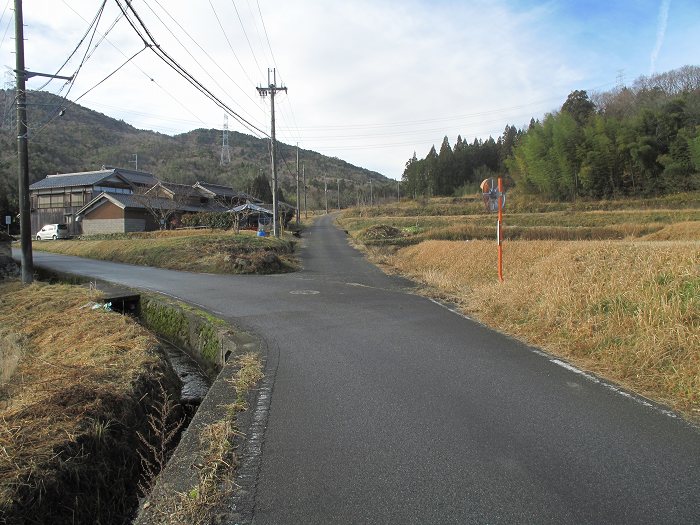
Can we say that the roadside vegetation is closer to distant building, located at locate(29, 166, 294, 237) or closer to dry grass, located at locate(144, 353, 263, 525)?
dry grass, located at locate(144, 353, 263, 525)

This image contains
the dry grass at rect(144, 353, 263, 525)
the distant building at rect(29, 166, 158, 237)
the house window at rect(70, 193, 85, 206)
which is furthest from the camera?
the house window at rect(70, 193, 85, 206)

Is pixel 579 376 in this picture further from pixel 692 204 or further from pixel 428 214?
pixel 428 214

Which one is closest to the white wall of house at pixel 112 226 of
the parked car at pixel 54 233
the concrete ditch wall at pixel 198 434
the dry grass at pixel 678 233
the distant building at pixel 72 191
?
the parked car at pixel 54 233

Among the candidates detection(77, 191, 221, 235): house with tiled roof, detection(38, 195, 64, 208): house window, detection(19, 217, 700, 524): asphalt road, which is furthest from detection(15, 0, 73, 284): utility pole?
detection(38, 195, 64, 208): house window

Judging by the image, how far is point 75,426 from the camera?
355 centimetres

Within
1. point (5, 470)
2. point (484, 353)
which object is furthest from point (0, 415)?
point (484, 353)

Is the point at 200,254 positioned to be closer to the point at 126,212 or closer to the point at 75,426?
the point at 75,426

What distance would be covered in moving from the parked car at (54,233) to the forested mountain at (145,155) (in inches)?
268

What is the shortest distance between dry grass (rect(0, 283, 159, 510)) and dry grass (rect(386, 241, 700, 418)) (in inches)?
187

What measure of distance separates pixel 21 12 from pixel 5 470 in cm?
1403

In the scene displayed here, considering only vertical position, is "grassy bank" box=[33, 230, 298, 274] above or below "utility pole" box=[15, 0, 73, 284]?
below

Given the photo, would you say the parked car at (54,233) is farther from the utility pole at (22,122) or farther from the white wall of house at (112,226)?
the utility pole at (22,122)

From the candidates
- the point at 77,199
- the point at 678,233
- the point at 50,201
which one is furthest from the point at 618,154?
the point at 50,201

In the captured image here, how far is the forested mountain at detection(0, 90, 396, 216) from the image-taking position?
46981 millimetres
